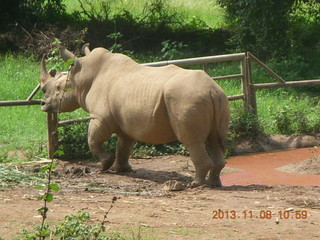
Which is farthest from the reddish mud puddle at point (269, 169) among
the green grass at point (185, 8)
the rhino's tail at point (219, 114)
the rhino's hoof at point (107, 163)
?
the green grass at point (185, 8)

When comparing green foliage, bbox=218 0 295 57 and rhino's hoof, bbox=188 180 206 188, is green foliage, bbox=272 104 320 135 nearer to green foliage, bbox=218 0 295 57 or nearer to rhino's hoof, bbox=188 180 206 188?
rhino's hoof, bbox=188 180 206 188

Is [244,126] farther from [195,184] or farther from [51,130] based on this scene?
[195,184]

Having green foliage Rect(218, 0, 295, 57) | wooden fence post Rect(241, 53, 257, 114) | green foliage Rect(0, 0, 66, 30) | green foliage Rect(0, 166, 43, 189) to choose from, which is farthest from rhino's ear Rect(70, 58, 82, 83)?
green foliage Rect(0, 0, 66, 30)

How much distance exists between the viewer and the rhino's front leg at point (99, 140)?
406 inches

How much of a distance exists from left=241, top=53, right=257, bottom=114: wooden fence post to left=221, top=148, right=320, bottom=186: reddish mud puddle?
3.12 ft

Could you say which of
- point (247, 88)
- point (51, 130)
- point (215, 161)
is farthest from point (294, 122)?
point (51, 130)

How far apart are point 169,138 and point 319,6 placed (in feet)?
32.3

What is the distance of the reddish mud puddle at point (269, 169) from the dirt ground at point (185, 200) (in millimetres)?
12

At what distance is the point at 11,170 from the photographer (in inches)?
383

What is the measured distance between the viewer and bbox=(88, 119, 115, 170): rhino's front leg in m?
10.3

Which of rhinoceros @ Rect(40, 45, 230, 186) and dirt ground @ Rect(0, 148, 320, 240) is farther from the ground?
rhinoceros @ Rect(40, 45, 230, 186)

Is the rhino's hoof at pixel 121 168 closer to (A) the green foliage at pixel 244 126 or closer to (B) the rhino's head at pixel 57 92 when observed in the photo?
(B) the rhino's head at pixel 57 92
